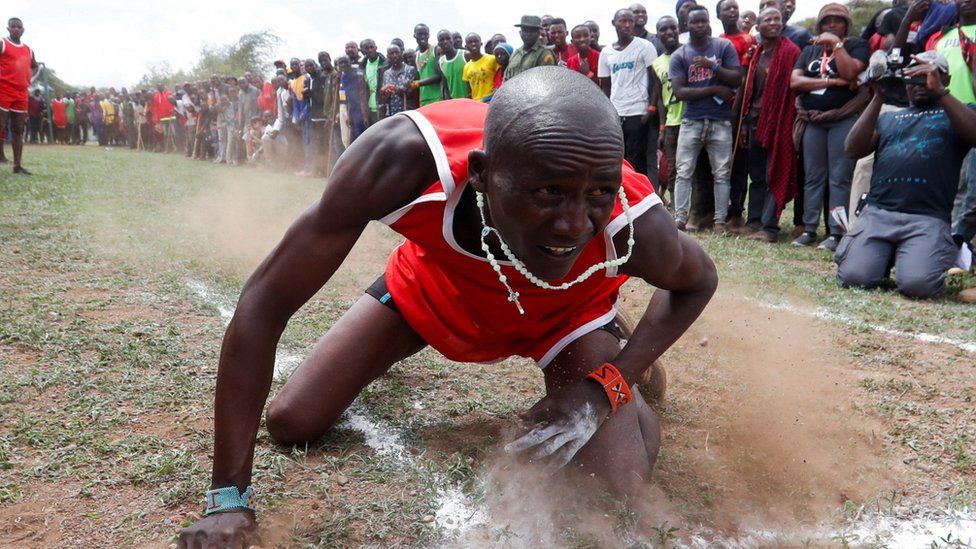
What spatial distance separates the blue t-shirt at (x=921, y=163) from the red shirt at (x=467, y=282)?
3.45 meters

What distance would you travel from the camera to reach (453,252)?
226 centimetres

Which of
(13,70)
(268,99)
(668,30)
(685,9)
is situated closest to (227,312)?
(668,30)

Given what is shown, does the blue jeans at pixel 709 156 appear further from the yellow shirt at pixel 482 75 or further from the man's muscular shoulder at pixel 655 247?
the man's muscular shoulder at pixel 655 247

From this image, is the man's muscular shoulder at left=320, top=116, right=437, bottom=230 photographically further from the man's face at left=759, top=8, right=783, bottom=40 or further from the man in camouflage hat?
the man in camouflage hat

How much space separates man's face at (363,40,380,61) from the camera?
481 inches

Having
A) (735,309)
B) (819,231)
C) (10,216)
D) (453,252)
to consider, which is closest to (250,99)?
(10,216)

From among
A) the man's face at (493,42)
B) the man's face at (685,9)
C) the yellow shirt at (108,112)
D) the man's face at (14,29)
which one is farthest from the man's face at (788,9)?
the yellow shirt at (108,112)

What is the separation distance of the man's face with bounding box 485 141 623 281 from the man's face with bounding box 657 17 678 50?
6.23 m

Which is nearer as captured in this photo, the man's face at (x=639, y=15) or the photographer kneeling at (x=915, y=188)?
the photographer kneeling at (x=915, y=188)

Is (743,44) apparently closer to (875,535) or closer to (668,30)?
(668,30)

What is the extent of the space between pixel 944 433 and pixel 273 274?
8.15 feet

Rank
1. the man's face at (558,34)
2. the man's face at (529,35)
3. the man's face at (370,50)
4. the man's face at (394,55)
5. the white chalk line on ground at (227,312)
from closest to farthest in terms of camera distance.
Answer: the white chalk line on ground at (227,312) < the man's face at (529,35) < the man's face at (558,34) < the man's face at (394,55) < the man's face at (370,50)

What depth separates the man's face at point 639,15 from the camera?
8.23 m

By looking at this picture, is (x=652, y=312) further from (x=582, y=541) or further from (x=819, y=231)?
(x=819, y=231)
